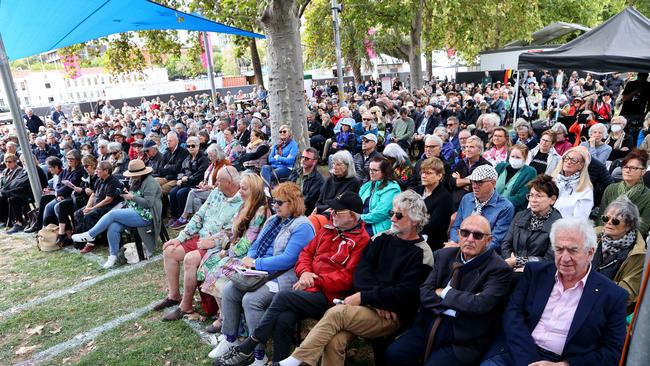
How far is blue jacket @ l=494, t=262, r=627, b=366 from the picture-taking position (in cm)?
234

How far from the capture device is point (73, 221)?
23.0ft

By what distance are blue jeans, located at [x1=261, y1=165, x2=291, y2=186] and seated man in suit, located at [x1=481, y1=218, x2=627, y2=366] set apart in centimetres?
467

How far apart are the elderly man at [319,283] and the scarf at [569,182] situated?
2176 mm

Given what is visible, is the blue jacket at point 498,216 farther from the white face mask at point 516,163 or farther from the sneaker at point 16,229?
the sneaker at point 16,229

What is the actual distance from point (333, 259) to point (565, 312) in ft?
5.38

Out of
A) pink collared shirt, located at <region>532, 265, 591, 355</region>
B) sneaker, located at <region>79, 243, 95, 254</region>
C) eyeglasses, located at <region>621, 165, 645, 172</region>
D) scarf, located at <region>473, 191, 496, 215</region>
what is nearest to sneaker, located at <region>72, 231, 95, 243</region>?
sneaker, located at <region>79, 243, 95, 254</region>

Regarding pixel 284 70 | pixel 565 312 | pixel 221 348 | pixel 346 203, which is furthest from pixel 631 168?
pixel 284 70

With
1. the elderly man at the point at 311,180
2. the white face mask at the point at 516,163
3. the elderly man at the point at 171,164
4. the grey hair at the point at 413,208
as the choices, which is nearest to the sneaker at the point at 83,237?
the elderly man at the point at 171,164

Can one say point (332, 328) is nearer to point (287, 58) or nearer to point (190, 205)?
point (190, 205)

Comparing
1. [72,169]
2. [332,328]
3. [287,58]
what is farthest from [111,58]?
[332,328]

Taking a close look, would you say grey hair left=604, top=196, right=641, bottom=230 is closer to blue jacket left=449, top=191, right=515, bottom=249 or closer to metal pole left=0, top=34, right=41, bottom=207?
blue jacket left=449, top=191, right=515, bottom=249

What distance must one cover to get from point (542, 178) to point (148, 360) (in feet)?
11.7

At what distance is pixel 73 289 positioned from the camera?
5.30 m

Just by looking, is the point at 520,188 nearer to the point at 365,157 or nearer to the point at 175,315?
the point at 365,157
